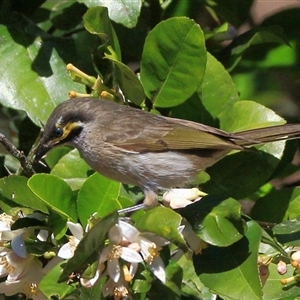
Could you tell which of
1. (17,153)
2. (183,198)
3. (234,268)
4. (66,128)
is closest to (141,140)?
(66,128)

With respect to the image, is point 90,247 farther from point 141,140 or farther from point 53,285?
point 141,140

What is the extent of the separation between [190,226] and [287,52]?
46.6 inches

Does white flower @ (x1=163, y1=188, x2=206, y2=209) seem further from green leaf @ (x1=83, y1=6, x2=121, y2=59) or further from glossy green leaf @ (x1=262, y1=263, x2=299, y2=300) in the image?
green leaf @ (x1=83, y1=6, x2=121, y2=59)

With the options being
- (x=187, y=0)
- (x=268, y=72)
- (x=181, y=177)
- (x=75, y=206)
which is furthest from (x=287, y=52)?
(x=75, y=206)

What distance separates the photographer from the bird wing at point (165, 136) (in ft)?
8.98

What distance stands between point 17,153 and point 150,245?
517 millimetres

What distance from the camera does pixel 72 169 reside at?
2760 millimetres

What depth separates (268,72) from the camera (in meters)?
3.29

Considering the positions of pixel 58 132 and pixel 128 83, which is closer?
pixel 128 83

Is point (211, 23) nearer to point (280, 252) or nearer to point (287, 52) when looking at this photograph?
point (287, 52)

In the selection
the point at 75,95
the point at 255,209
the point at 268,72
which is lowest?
the point at 255,209

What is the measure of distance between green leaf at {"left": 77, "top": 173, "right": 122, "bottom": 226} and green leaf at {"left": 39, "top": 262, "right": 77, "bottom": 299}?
0.21 meters

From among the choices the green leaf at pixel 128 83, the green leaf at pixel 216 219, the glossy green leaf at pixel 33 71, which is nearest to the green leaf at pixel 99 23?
the green leaf at pixel 128 83

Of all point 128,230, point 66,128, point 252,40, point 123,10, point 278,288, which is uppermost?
point 123,10
